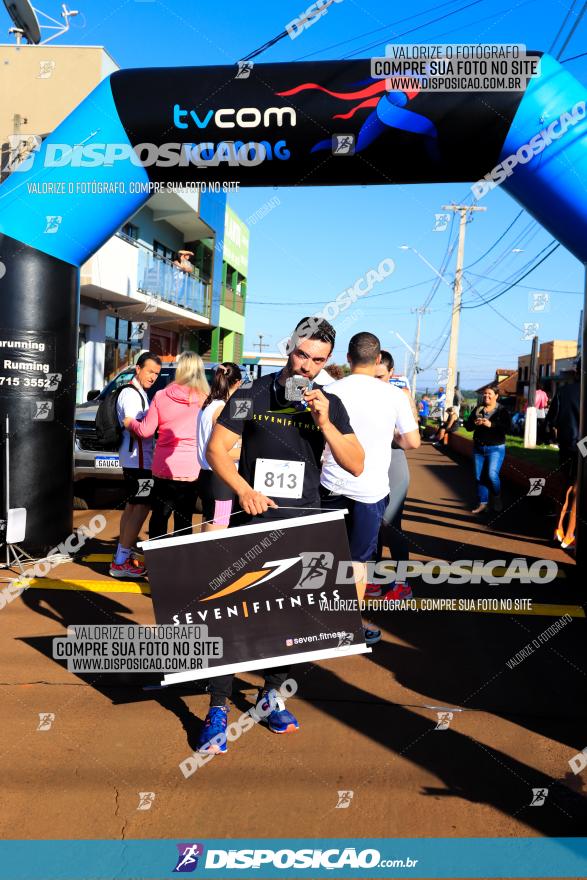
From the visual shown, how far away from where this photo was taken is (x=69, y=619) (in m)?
5.05

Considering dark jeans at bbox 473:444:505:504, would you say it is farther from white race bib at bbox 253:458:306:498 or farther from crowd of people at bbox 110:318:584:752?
white race bib at bbox 253:458:306:498

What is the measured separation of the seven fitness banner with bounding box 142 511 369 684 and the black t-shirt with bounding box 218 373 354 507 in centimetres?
22

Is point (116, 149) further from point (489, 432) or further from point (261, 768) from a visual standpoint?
point (489, 432)

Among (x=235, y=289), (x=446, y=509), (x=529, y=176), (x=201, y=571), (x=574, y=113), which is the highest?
(x=235, y=289)

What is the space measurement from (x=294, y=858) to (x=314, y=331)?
2.27 meters

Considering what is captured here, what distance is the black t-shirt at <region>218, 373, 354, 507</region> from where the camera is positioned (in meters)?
3.57

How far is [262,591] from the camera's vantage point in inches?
141

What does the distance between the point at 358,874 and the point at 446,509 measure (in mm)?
8625

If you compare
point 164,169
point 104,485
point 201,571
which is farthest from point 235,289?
point 201,571

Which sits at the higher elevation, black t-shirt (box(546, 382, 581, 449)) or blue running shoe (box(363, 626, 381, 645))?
black t-shirt (box(546, 382, 581, 449))

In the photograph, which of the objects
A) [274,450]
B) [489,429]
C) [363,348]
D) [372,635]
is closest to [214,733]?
[274,450]

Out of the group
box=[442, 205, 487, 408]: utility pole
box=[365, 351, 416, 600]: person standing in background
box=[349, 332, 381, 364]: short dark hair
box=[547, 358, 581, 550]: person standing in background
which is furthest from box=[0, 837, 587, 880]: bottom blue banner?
box=[442, 205, 487, 408]: utility pole

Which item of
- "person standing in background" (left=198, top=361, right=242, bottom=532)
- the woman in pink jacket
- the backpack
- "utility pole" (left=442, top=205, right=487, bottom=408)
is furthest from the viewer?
"utility pole" (left=442, top=205, right=487, bottom=408)

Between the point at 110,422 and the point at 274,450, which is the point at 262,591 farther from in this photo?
the point at 110,422
